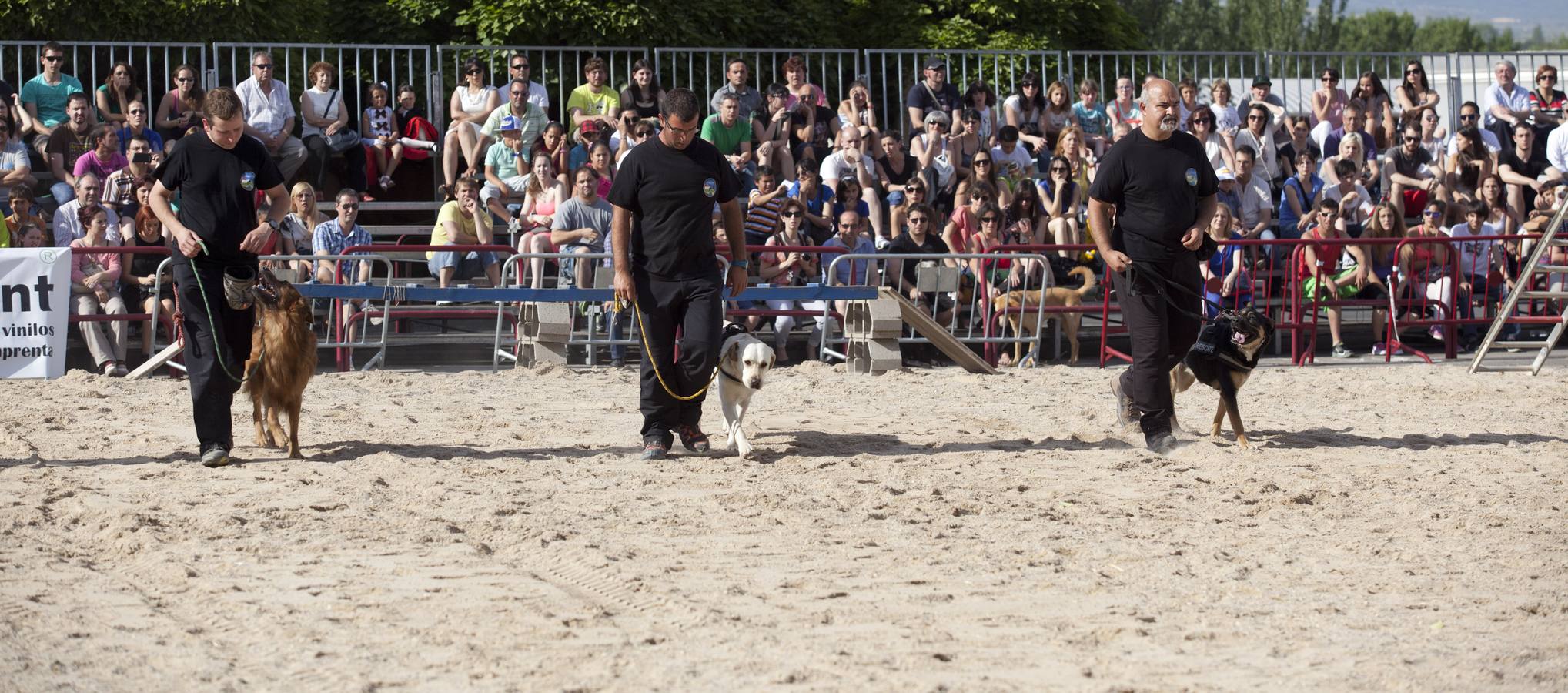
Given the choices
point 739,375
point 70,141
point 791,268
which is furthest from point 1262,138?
point 70,141

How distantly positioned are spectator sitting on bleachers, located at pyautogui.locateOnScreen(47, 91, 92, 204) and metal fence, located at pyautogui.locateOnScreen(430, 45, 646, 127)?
12.6ft

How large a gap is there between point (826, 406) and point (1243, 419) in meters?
2.63

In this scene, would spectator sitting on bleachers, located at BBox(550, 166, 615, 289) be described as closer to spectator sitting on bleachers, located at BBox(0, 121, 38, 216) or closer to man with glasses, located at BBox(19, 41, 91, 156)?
spectator sitting on bleachers, located at BBox(0, 121, 38, 216)

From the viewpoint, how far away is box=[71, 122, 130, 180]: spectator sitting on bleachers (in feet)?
47.1

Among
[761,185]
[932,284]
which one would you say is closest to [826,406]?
[932,284]

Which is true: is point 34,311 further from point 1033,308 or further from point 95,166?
point 1033,308

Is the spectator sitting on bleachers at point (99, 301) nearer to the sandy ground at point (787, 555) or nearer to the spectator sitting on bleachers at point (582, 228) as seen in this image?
the sandy ground at point (787, 555)

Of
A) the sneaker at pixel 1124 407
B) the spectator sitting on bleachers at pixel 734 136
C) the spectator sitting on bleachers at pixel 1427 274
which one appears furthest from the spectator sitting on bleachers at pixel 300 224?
the spectator sitting on bleachers at pixel 1427 274

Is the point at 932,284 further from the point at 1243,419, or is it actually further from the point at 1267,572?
the point at 1267,572

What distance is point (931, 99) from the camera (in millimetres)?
17828

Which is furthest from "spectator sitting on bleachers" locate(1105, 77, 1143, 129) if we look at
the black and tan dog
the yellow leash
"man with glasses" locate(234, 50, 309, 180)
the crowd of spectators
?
the yellow leash

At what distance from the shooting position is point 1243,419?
34.4ft

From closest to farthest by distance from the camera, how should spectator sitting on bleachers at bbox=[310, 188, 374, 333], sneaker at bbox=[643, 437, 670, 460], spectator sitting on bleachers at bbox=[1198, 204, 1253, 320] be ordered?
sneaker at bbox=[643, 437, 670, 460] < spectator sitting on bleachers at bbox=[310, 188, 374, 333] < spectator sitting on bleachers at bbox=[1198, 204, 1253, 320]

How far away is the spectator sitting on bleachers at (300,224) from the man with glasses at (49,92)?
8.77 ft
